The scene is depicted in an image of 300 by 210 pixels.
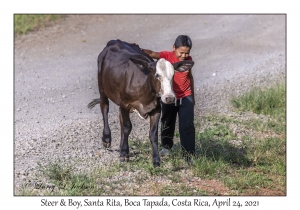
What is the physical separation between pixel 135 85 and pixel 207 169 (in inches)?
57.1

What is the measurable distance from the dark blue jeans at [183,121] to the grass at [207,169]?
0.19 m

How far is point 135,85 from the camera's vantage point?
8.18 meters

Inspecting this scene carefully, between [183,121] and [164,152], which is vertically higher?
[183,121]

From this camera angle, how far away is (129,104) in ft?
27.3

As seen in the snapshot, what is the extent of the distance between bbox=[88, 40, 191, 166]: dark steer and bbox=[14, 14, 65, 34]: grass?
7687 mm

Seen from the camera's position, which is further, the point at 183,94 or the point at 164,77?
the point at 183,94

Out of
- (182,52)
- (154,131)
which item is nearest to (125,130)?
(154,131)

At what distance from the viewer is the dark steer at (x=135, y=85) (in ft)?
25.2

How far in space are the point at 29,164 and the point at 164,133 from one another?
197 cm

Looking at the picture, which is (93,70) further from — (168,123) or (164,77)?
(164,77)

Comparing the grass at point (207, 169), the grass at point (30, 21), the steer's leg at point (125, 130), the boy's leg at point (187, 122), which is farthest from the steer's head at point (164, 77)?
the grass at point (30, 21)

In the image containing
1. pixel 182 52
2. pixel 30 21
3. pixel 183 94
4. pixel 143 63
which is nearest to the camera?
pixel 143 63

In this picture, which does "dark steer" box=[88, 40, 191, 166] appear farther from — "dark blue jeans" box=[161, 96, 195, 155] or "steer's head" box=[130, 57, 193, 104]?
"dark blue jeans" box=[161, 96, 195, 155]

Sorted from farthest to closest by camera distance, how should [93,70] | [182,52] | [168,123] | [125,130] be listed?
[93,70], [168,123], [125,130], [182,52]
